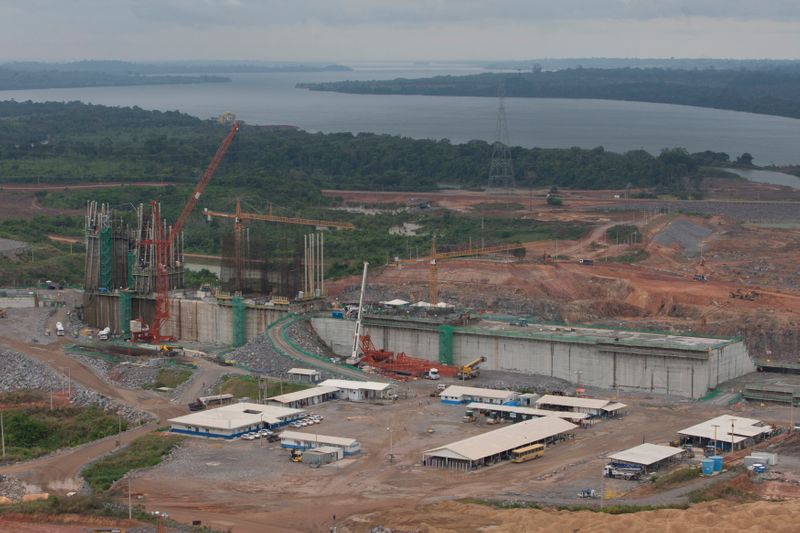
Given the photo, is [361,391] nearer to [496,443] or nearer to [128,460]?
[496,443]

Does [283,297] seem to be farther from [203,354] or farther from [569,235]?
[569,235]

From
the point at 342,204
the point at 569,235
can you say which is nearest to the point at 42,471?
the point at 569,235

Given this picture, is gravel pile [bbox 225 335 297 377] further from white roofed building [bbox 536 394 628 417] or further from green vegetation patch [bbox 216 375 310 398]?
white roofed building [bbox 536 394 628 417]

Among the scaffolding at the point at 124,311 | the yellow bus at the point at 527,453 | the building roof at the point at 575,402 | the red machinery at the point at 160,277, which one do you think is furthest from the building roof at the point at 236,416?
the scaffolding at the point at 124,311

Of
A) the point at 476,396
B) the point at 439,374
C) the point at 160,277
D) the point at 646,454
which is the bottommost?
the point at 439,374

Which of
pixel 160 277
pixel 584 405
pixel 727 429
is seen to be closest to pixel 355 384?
pixel 584 405

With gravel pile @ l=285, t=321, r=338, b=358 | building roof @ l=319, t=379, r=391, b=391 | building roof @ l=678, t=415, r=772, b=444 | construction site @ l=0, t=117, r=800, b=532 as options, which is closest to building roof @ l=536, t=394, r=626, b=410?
construction site @ l=0, t=117, r=800, b=532
